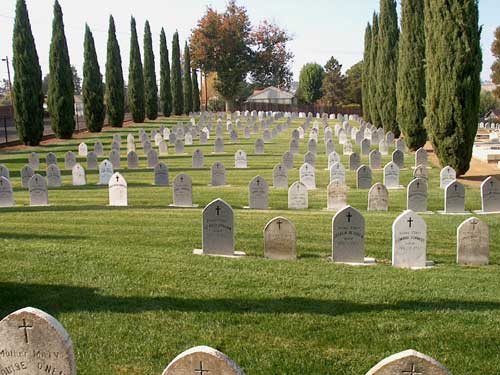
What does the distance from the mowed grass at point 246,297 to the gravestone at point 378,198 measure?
1.12 meters

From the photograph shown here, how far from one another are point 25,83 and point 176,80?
26.7 m

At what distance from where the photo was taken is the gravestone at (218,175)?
50.2ft

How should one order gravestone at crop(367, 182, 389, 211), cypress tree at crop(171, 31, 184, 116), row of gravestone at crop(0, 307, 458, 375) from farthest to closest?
cypress tree at crop(171, 31, 184, 116)
gravestone at crop(367, 182, 389, 211)
row of gravestone at crop(0, 307, 458, 375)

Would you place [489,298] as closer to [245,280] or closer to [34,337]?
[245,280]

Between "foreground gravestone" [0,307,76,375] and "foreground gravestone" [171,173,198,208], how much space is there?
8.41 metres

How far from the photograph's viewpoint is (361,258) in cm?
790

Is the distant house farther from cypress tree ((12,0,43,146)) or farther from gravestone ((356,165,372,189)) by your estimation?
gravestone ((356,165,372,189))

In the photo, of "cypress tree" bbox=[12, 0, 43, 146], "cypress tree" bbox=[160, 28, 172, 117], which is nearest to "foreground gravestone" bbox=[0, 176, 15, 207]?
"cypress tree" bbox=[12, 0, 43, 146]

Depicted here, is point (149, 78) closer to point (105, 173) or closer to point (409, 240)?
point (105, 173)

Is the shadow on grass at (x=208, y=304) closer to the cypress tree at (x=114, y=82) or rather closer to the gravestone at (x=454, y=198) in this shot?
the gravestone at (x=454, y=198)

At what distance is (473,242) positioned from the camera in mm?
7844

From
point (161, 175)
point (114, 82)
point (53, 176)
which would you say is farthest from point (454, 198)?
point (114, 82)

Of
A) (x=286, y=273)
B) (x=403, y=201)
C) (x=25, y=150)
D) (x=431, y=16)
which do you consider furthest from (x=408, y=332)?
(x=25, y=150)

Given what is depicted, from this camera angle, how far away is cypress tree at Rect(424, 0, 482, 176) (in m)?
15.8
